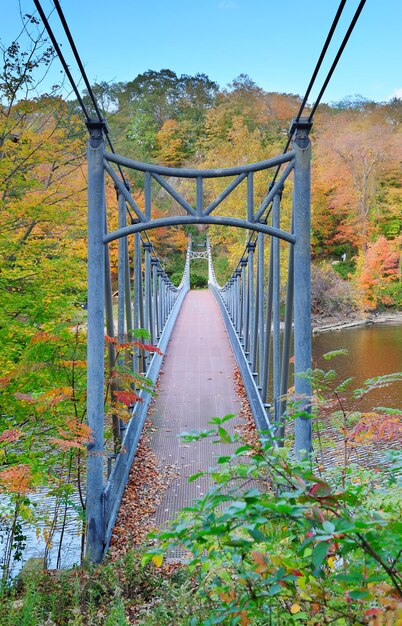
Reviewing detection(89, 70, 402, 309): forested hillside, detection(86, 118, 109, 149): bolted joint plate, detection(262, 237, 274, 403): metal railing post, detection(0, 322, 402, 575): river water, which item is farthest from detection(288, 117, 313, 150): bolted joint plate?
detection(89, 70, 402, 309): forested hillside

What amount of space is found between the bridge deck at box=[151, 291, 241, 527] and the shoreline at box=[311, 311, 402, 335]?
37.8 ft

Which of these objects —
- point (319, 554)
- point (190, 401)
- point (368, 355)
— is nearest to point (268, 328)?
point (190, 401)

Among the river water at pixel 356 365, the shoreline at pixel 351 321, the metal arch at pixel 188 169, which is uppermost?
the metal arch at pixel 188 169

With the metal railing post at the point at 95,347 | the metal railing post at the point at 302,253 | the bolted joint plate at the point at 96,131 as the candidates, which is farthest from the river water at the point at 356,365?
the bolted joint plate at the point at 96,131

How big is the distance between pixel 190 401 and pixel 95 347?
3963 millimetres

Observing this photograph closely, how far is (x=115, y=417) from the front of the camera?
Result: 4.47 meters

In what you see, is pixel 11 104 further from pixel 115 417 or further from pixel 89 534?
pixel 89 534

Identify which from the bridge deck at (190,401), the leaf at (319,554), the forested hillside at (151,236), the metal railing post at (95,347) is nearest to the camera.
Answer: the leaf at (319,554)

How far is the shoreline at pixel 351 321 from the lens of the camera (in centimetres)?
2375

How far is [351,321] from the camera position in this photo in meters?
25.2

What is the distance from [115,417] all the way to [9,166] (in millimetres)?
2780

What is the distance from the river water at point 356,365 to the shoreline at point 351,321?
0.59 meters

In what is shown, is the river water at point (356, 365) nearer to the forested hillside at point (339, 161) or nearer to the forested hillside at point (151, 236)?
the forested hillside at point (151, 236)

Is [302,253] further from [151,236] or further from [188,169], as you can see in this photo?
[151,236]
